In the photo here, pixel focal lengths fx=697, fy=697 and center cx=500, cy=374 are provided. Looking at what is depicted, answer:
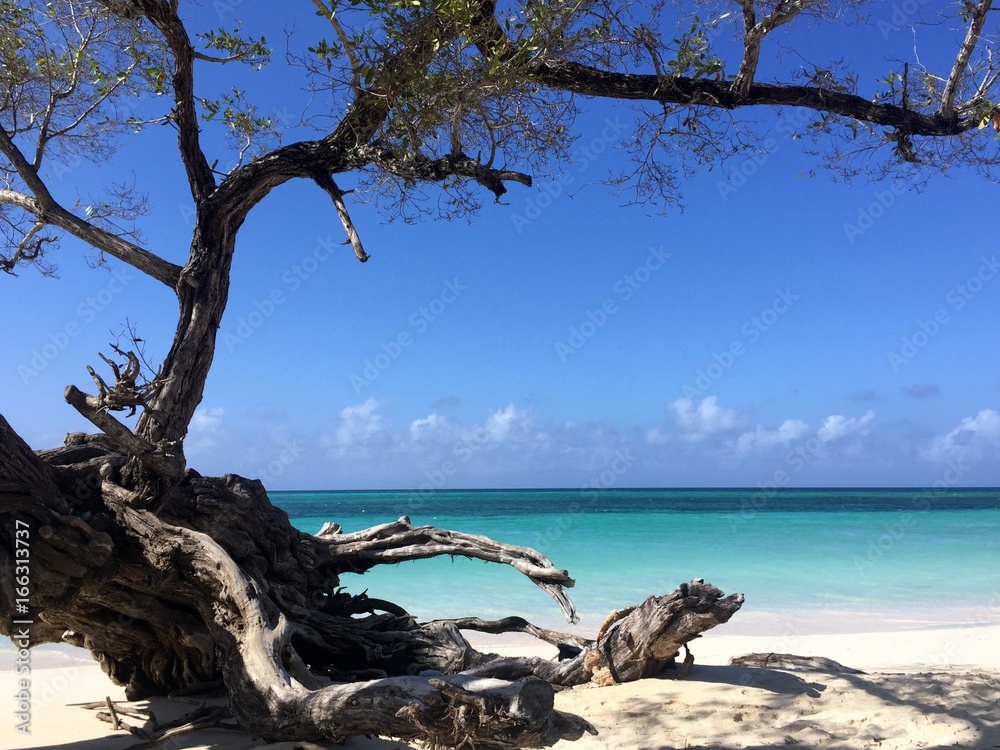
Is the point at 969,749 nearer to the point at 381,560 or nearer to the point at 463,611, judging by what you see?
the point at 381,560

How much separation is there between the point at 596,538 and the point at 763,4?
20669mm

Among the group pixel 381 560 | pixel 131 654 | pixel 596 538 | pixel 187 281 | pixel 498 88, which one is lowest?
pixel 596 538

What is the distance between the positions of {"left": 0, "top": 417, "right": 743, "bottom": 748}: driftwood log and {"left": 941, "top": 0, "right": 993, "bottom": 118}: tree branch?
3.45m

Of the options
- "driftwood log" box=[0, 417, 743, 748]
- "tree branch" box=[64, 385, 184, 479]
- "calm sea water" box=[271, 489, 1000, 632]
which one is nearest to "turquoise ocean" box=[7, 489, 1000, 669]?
"calm sea water" box=[271, 489, 1000, 632]

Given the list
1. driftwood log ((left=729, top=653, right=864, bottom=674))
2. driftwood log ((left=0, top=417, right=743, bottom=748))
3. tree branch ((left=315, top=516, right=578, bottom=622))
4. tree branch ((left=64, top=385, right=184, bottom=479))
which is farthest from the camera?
driftwood log ((left=729, top=653, right=864, bottom=674))

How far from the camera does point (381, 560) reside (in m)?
5.51

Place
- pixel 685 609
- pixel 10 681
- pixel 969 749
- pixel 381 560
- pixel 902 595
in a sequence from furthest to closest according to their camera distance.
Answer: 1. pixel 902 595
2. pixel 10 681
3. pixel 381 560
4. pixel 685 609
5. pixel 969 749

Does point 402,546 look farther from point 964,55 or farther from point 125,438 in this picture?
point 964,55

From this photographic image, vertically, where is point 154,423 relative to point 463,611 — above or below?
above

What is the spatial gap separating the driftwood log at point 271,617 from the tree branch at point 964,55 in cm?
345

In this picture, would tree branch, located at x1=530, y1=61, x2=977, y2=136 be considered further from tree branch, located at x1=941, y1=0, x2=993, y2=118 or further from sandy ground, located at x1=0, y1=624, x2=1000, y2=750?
sandy ground, located at x1=0, y1=624, x2=1000, y2=750

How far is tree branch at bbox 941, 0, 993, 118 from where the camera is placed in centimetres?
384

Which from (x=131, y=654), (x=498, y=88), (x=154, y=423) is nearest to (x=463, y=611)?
(x=131, y=654)

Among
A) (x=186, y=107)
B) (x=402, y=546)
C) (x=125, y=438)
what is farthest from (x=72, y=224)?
(x=402, y=546)
